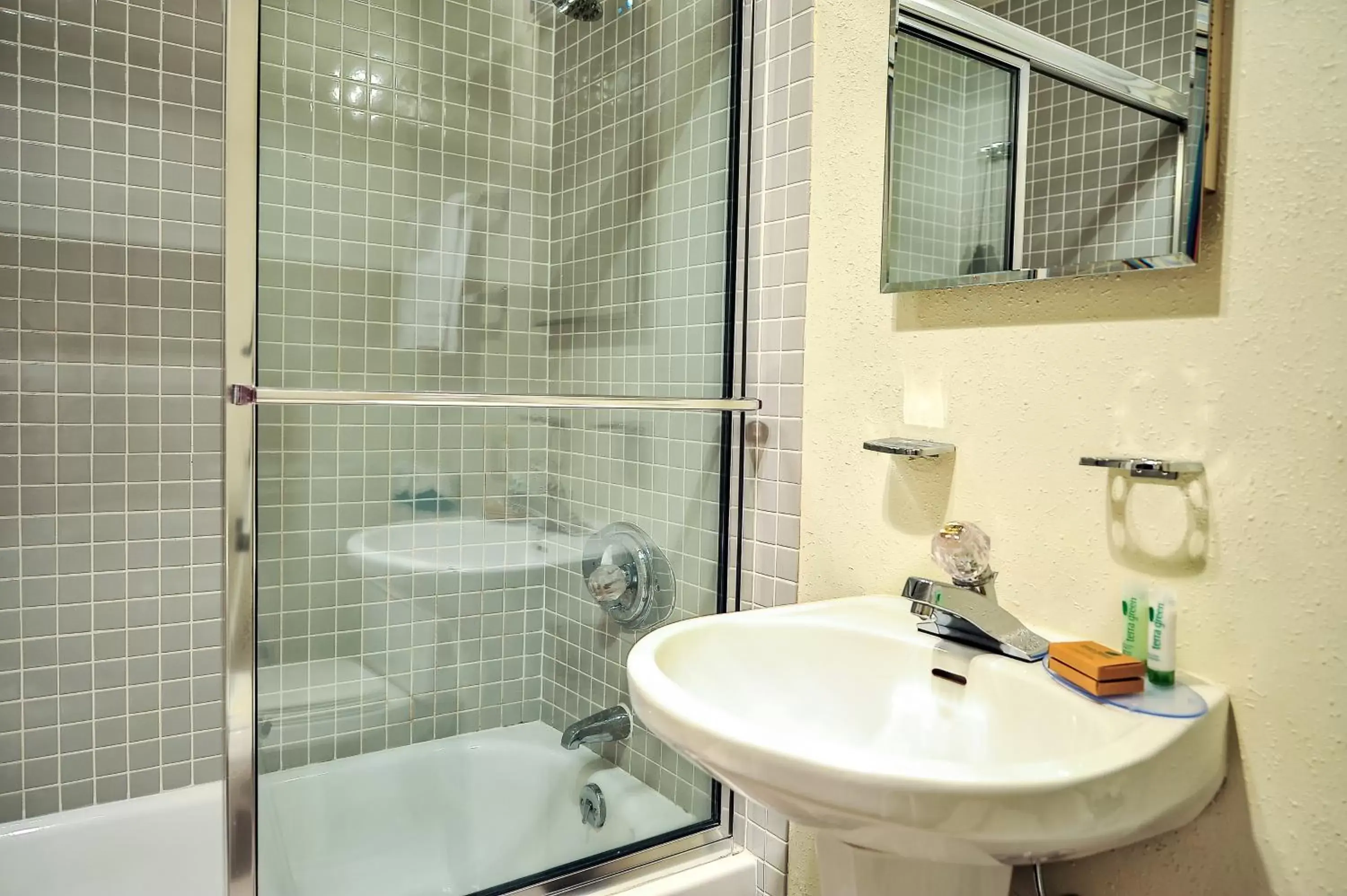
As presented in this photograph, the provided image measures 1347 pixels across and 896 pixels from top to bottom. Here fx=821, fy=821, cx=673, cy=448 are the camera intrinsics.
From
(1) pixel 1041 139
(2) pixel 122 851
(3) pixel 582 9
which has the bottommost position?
(2) pixel 122 851

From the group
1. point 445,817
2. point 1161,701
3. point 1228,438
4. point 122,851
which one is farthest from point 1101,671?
point 122,851

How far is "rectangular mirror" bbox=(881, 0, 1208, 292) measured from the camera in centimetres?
86

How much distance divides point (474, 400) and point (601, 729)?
1.99ft

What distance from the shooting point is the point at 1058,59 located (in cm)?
99

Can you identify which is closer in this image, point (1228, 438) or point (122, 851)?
point (1228, 438)

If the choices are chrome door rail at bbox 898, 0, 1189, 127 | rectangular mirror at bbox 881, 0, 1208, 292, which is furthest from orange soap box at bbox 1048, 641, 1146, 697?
chrome door rail at bbox 898, 0, 1189, 127

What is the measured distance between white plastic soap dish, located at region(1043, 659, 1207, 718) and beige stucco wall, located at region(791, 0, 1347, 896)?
61 mm

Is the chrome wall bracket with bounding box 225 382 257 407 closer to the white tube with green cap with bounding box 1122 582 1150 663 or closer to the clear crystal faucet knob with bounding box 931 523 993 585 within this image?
the clear crystal faucet knob with bounding box 931 523 993 585

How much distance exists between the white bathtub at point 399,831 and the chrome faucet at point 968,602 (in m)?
0.64

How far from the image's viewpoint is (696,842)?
142 cm

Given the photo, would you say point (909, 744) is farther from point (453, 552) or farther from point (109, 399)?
point (109, 399)

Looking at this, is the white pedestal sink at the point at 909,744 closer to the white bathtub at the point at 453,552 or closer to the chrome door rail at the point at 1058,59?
the white bathtub at the point at 453,552

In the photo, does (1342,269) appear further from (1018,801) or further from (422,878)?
(422,878)

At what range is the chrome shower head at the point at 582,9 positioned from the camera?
128cm
